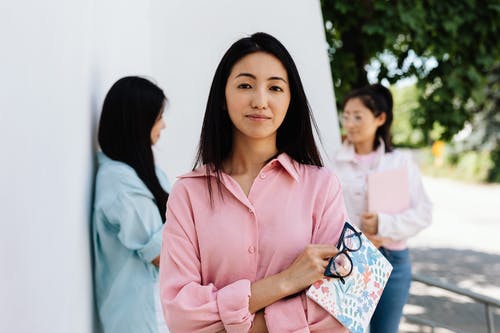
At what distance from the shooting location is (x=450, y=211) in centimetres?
1497

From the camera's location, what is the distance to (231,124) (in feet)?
5.34

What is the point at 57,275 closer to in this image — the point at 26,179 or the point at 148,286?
the point at 26,179

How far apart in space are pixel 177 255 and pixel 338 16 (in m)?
3.77

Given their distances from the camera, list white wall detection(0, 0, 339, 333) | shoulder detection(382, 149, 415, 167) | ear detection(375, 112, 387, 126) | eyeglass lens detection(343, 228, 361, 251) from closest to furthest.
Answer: white wall detection(0, 0, 339, 333), eyeglass lens detection(343, 228, 361, 251), shoulder detection(382, 149, 415, 167), ear detection(375, 112, 387, 126)

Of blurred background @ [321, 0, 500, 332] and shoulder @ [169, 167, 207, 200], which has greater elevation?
blurred background @ [321, 0, 500, 332]

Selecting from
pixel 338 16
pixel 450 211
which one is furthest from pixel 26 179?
pixel 450 211

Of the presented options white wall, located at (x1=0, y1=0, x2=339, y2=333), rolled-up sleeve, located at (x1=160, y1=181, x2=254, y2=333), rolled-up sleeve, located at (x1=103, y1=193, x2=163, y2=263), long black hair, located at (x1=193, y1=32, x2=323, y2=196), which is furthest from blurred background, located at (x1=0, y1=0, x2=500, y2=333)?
long black hair, located at (x1=193, y1=32, x2=323, y2=196)

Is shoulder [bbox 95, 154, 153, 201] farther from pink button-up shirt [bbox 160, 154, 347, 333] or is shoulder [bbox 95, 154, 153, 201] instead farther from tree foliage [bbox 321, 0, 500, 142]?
tree foliage [bbox 321, 0, 500, 142]

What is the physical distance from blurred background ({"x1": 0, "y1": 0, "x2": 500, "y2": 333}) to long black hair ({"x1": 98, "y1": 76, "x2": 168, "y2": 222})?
0.29ft

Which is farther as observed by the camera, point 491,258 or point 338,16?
point 491,258

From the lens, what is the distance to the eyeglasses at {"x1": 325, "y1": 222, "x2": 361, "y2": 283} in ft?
4.62

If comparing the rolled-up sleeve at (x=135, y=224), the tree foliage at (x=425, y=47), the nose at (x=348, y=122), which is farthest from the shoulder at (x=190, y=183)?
the tree foliage at (x=425, y=47)

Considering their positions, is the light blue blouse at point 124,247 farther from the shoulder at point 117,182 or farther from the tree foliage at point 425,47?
the tree foliage at point 425,47

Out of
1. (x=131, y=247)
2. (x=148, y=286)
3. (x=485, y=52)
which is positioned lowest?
(x=148, y=286)
